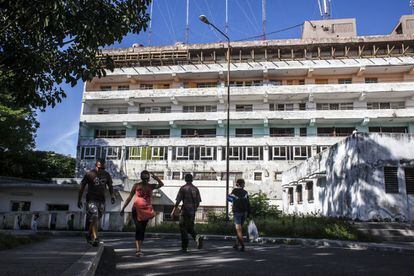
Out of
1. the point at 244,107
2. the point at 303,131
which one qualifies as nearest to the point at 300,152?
the point at 303,131

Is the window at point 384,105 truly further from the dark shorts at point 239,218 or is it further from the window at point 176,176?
the dark shorts at point 239,218

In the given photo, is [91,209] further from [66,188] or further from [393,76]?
[393,76]

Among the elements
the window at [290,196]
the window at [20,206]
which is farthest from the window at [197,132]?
the window at [20,206]

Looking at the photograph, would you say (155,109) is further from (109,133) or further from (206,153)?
(206,153)

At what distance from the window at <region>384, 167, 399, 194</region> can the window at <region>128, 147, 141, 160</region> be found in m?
30.0

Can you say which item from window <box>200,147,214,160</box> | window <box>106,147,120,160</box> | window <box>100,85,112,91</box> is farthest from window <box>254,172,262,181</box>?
window <box>100,85,112,91</box>

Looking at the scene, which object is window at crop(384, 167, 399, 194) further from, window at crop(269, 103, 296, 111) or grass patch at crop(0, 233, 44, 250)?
window at crop(269, 103, 296, 111)

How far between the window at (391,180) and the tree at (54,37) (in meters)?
12.2

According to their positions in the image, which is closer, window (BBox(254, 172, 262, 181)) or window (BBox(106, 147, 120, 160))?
window (BBox(254, 172, 262, 181))

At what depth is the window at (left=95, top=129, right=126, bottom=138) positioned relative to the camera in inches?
1820

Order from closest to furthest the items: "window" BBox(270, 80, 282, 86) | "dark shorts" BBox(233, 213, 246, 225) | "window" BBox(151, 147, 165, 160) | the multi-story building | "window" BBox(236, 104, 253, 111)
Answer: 1. "dark shorts" BBox(233, 213, 246, 225)
2. the multi-story building
3. "window" BBox(151, 147, 165, 160)
4. "window" BBox(236, 104, 253, 111)
5. "window" BBox(270, 80, 282, 86)

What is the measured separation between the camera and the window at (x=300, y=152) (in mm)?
40062

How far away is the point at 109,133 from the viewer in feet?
153

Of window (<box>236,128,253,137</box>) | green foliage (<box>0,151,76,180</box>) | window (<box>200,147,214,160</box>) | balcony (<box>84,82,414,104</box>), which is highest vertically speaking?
balcony (<box>84,82,414,104</box>)
